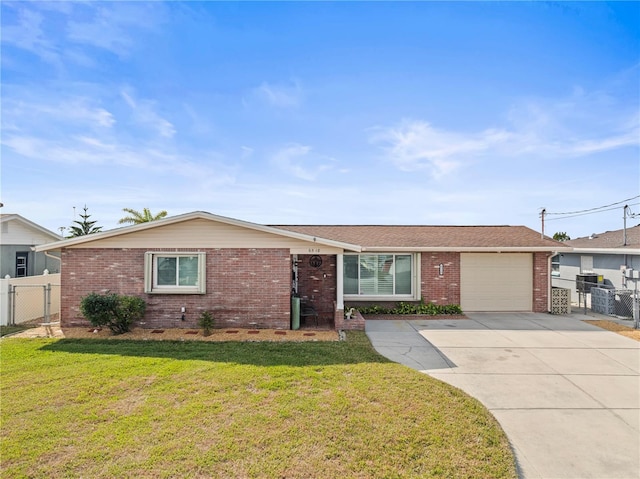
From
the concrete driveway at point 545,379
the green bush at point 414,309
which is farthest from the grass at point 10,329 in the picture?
the green bush at point 414,309

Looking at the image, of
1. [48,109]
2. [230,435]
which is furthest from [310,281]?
[48,109]

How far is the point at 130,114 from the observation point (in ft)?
35.8

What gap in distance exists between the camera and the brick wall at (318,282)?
39.9ft

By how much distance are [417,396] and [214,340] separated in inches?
206

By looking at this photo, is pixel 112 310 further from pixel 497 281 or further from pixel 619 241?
pixel 619 241

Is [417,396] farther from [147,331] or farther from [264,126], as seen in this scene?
[264,126]

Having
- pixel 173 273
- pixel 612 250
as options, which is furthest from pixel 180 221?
pixel 612 250

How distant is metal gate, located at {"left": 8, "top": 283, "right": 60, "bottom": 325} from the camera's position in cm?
1024

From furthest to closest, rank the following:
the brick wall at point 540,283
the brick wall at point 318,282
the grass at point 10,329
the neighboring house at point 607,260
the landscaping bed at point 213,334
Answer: the neighboring house at point 607,260 < the brick wall at point 540,283 < the brick wall at point 318,282 < the grass at point 10,329 < the landscaping bed at point 213,334

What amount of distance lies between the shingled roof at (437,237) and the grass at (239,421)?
667 centimetres

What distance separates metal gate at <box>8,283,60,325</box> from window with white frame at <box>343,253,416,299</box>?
9642 mm

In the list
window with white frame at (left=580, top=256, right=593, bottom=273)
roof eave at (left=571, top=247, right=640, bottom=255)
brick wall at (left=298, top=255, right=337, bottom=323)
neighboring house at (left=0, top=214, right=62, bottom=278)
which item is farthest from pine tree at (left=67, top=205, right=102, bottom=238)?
window with white frame at (left=580, top=256, right=593, bottom=273)

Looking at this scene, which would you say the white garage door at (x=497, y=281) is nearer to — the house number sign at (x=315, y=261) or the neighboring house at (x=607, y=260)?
the neighboring house at (x=607, y=260)

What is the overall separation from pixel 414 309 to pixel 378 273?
1.83 meters
